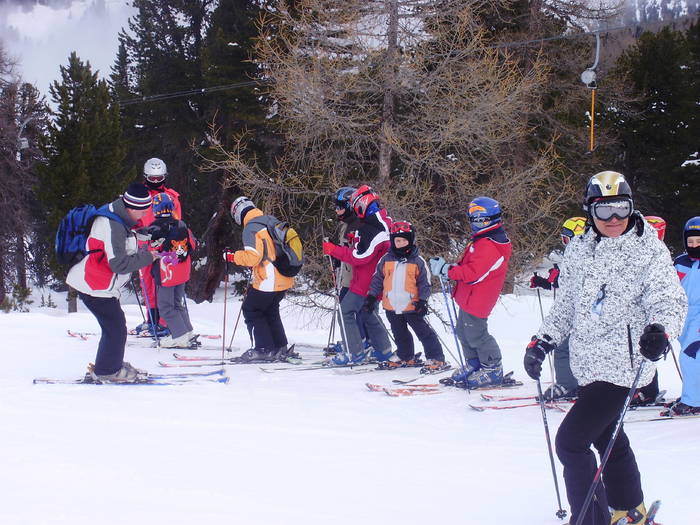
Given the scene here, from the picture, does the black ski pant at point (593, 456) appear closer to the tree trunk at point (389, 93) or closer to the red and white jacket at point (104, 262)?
the red and white jacket at point (104, 262)

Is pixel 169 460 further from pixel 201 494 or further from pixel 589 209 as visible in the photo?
pixel 589 209

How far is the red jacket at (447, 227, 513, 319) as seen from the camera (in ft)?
19.9

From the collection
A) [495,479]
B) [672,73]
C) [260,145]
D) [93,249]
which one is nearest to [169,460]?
[495,479]

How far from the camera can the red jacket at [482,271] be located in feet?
19.9

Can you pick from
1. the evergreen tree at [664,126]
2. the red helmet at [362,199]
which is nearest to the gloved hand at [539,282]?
the red helmet at [362,199]

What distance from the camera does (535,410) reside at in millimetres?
5621

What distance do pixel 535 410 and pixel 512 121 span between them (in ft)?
23.1

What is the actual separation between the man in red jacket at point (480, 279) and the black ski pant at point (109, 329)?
9.05 feet

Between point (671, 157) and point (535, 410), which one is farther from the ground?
point (671, 157)

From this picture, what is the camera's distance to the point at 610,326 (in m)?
3.01

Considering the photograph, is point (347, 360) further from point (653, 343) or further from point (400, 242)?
point (653, 343)

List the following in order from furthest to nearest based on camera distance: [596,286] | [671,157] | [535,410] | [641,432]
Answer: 1. [671,157]
2. [535,410]
3. [641,432]
4. [596,286]

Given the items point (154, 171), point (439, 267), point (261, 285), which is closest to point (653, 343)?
point (439, 267)

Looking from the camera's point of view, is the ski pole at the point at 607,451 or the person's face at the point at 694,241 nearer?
the ski pole at the point at 607,451
